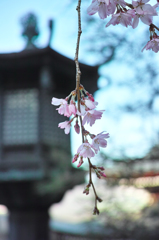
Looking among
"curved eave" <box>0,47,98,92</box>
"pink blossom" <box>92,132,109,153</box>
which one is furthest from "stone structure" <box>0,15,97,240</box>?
"pink blossom" <box>92,132,109,153</box>

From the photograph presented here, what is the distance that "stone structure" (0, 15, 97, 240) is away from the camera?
3.44 metres

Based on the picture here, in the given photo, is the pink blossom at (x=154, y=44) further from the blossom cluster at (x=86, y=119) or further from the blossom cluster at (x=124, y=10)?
the blossom cluster at (x=86, y=119)

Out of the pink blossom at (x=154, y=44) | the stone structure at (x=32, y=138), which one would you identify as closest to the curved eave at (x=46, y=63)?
the stone structure at (x=32, y=138)

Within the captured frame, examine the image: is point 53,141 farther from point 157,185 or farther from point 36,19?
point 36,19

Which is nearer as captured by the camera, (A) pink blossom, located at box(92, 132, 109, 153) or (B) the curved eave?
(A) pink blossom, located at box(92, 132, 109, 153)

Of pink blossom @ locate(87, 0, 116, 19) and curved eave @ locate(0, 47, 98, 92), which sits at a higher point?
curved eave @ locate(0, 47, 98, 92)

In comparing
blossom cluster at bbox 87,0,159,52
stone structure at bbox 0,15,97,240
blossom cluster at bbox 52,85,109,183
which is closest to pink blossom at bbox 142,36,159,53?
blossom cluster at bbox 87,0,159,52

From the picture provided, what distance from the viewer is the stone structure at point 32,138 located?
136 inches

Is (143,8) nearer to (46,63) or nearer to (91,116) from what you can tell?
(91,116)

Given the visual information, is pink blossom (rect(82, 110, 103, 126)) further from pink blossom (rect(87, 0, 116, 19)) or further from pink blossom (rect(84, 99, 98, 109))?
pink blossom (rect(87, 0, 116, 19))

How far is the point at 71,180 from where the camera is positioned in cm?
328

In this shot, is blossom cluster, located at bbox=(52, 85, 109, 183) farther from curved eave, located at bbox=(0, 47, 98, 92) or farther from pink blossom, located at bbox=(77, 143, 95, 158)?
curved eave, located at bbox=(0, 47, 98, 92)

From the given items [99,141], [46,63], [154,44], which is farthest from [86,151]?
[46,63]

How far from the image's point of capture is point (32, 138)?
3621 millimetres
